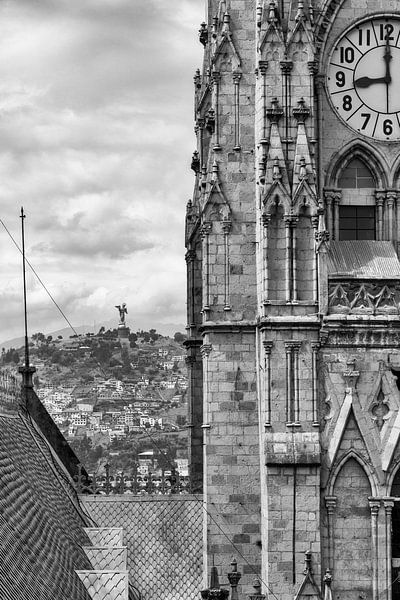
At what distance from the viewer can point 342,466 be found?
34.8 m

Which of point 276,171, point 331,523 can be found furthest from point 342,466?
point 276,171

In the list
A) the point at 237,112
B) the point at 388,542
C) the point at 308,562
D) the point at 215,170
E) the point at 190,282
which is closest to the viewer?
the point at 308,562

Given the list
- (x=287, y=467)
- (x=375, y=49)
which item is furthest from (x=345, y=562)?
(x=375, y=49)

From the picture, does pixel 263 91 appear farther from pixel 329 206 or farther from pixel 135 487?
pixel 135 487

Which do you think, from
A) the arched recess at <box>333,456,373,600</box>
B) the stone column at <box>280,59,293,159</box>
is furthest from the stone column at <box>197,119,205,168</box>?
the arched recess at <box>333,456,373,600</box>

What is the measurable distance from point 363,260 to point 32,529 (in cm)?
1585

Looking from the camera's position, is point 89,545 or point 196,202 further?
point 196,202

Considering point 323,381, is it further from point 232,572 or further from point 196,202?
point 196,202

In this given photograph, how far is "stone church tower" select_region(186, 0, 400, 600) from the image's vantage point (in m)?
34.6

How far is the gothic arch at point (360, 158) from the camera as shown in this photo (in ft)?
122

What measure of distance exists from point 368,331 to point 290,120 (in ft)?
18.5

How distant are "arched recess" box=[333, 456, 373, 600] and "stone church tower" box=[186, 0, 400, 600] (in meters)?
0.03

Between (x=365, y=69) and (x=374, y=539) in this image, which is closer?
(x=374, y=539)

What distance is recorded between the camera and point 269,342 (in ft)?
114
